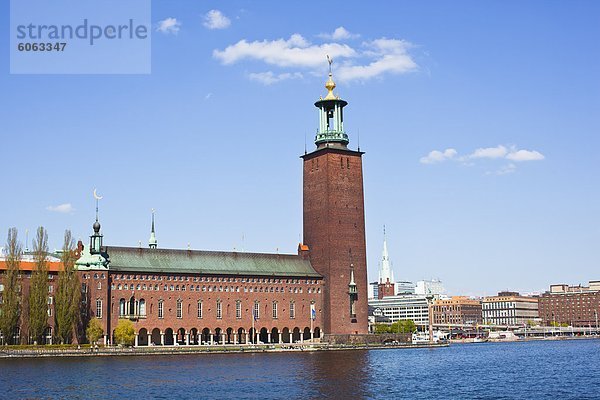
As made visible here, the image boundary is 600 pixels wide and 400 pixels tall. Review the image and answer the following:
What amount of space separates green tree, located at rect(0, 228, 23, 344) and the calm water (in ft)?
28.7

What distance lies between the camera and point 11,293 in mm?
84438

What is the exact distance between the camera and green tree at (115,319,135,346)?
92375 mm

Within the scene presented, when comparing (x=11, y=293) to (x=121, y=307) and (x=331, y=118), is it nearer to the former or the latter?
(x=121, y=307)

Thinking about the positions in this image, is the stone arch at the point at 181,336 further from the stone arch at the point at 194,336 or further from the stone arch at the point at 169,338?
the stone arch at the point at 194,336

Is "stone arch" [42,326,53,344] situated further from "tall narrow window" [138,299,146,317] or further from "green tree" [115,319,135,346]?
"tall narrow window" [138,299,146,317]

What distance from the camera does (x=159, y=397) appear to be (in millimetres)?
46875

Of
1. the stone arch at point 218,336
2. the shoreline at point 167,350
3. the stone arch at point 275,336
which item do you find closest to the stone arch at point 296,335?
the stone arch at point 275,336

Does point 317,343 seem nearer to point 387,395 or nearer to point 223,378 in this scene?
point 223,378

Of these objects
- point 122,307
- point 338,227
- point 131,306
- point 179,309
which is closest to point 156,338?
point 179,309

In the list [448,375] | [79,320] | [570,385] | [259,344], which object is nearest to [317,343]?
[259,344]

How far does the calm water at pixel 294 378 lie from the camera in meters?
48.6

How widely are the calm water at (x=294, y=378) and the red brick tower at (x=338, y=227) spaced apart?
2692 cm

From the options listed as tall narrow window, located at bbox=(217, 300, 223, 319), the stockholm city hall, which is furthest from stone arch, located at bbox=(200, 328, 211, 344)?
tall narrow window, located at bbox=(217, 300, 223, 319)

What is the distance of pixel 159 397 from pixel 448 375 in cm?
2458
